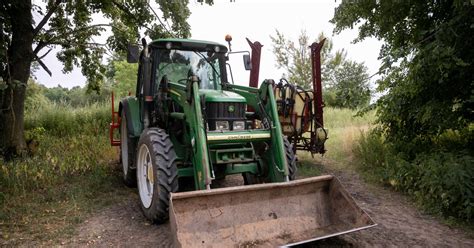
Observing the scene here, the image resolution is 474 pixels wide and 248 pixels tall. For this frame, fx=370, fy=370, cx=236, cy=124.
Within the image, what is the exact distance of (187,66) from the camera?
18.0 ft

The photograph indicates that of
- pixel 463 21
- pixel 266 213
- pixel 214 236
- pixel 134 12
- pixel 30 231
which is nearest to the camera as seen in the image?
pixel 214 236

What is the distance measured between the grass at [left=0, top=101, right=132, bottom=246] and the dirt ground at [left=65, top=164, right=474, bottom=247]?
0.98ft

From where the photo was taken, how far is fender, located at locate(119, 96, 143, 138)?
549cm

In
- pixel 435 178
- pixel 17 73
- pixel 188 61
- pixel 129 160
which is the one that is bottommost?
pixel 435 178

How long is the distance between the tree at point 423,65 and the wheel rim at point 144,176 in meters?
3.40

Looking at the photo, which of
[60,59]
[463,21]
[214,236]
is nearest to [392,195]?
[463,21]

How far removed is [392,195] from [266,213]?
10.0 ft

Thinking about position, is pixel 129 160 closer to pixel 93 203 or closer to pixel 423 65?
pixel 93 203

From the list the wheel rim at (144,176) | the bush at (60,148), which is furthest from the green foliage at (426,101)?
the bush at (60,148)

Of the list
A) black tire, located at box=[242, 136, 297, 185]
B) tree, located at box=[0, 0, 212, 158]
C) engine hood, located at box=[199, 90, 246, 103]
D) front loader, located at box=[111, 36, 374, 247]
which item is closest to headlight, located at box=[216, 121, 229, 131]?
front loader, located at box=[111, 36, 374, 247]

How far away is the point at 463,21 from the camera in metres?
5.07

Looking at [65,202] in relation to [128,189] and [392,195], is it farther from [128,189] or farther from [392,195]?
[392,195]

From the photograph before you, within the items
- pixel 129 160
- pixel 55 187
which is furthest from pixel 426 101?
pixel 55 187

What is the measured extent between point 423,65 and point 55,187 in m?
5.84
